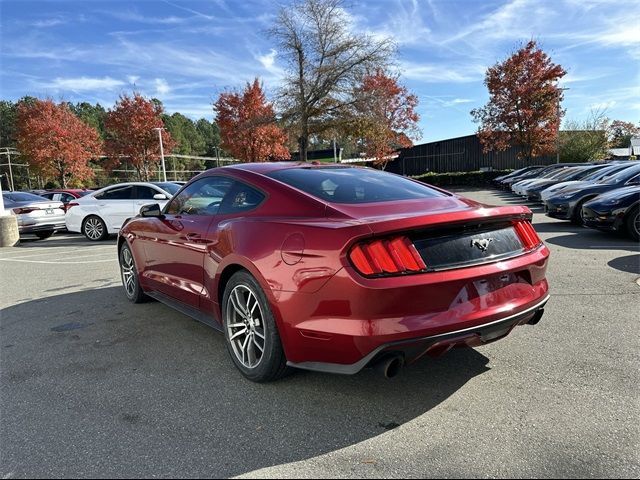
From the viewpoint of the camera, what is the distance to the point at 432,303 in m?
2.53

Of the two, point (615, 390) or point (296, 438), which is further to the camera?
point (615, 390)

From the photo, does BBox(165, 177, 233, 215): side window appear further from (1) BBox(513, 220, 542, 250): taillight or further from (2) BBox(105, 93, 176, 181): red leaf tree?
(2) BBox(105, 93, 176, 181): red leaf tree

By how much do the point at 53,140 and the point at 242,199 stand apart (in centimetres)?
3538

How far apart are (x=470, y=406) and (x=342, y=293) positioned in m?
1.07

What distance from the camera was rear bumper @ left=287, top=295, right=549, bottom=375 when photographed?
2479 millimetres

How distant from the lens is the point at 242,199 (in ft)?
11.6

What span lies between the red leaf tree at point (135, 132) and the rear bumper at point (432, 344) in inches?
1381

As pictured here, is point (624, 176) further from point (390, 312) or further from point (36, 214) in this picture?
point (36, 214)

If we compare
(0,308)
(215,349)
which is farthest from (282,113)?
(215,349)

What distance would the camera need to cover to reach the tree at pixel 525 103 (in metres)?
30.3

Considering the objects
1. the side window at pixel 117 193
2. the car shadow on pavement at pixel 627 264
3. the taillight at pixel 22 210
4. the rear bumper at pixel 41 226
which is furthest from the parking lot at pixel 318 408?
the taillight at pixel 22 210

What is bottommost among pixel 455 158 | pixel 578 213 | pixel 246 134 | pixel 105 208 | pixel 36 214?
pixel 578 213

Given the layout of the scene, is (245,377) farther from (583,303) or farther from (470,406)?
(583,303)

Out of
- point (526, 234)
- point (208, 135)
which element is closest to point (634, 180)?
point (526, 234)
